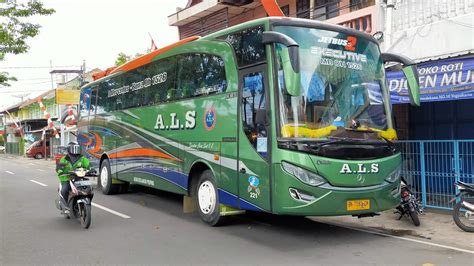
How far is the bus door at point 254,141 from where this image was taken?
6.97m

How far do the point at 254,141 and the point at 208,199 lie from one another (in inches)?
70.0

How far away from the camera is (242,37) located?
762cm

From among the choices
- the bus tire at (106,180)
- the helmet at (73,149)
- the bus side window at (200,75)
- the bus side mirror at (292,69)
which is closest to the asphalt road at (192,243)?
the helmet at (73,149)

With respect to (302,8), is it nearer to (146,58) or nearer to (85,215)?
(146,58)

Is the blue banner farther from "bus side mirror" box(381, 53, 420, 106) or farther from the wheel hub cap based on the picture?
the wheel hub cap

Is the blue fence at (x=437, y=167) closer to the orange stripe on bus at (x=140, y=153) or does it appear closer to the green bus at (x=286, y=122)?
the green bus at (x=286, y=122)

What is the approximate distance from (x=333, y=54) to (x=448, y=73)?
385cm

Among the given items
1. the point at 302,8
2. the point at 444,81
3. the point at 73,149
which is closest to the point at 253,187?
the point at 73,149

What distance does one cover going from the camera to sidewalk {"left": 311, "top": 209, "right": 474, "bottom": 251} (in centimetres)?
748

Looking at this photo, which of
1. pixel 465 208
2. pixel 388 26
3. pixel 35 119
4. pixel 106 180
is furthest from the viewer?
pixel 35 119

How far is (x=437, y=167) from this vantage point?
381 inches

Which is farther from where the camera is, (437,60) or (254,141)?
(437,60)

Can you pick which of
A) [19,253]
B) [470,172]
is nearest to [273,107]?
[19,253]

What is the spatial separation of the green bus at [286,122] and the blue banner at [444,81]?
242 centimetres
